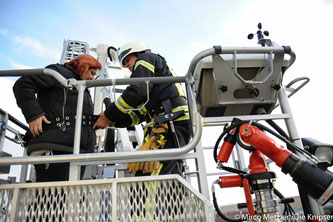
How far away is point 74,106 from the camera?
186 centimetres

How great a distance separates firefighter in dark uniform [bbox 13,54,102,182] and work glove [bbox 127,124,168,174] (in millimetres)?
456

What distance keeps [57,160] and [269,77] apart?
1543 mm

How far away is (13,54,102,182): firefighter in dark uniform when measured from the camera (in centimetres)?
166

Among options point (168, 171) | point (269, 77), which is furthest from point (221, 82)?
point (168, 171)

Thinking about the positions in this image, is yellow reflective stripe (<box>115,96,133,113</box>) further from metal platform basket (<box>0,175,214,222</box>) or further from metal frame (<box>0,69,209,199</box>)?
metal platform basket (<box>0,175,214,222</box>)

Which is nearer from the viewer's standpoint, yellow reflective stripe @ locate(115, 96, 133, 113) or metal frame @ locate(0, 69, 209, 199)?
metal frame @ locate(0, 69, 209, 199)

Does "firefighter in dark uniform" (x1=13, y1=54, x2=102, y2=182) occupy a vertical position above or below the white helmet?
below

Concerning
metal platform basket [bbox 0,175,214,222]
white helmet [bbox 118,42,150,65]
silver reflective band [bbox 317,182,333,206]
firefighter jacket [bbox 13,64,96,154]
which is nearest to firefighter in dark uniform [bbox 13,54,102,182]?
firefighter jacket [bbox 13,64,96,154]

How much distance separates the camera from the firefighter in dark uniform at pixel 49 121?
1.66 m

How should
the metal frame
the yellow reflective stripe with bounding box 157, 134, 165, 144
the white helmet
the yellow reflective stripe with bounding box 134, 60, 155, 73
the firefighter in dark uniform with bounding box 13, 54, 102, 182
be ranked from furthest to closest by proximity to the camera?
the white helmet
the yellow reflective stripe with bounding box 134, 60, 155, 73
the yellow reflective stripe with bounding box 157, 134, 165, 144
the firefighter in dark uniform with bounding box 13, 54, 102, 182
the metal frame

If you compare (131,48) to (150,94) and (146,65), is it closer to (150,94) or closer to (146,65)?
(146,65)

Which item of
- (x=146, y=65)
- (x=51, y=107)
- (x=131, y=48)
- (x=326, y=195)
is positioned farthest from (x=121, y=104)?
(x=326, y=195)

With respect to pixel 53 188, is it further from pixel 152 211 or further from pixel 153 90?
pixel 153 90

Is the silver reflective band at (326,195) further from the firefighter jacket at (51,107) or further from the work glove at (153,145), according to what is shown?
the firefighter jacket at (51,107)
